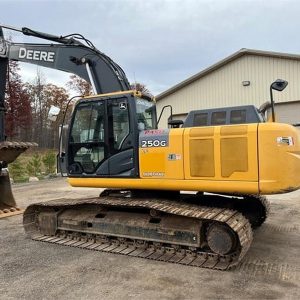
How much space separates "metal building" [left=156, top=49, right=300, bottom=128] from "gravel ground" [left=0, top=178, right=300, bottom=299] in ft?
40.9

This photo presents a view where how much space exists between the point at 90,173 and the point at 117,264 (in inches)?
67.8

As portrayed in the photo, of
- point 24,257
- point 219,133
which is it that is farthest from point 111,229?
point 219,133

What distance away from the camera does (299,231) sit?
737cm

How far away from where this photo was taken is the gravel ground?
15.1ft

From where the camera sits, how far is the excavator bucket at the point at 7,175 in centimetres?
841

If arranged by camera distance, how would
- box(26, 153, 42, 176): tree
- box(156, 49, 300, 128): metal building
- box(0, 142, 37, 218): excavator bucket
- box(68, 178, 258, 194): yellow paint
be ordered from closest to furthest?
box(68, 178, 258, 194): yellow paint → box(0, 142, 37, 218): excavator bucket → box(156, 49, 300, 128): metal building → box(26, 153, 42, 176): tree

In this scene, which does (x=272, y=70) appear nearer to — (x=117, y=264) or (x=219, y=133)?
(x=219, y=133)

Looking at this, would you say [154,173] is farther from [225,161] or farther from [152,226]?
[225,161]

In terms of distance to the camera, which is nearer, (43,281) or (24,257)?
(43,281)

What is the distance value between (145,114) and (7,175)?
14.0 ft

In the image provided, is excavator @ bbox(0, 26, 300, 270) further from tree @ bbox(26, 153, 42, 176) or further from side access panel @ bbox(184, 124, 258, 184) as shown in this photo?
tree @ bbox(26, 153, 42, 176)

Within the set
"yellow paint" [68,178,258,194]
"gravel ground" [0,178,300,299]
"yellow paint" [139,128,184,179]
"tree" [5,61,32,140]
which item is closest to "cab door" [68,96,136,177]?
"yellow paint" [68,178,258,194]

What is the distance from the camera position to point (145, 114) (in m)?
6.84

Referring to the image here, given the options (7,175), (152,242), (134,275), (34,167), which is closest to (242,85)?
(34,167)
